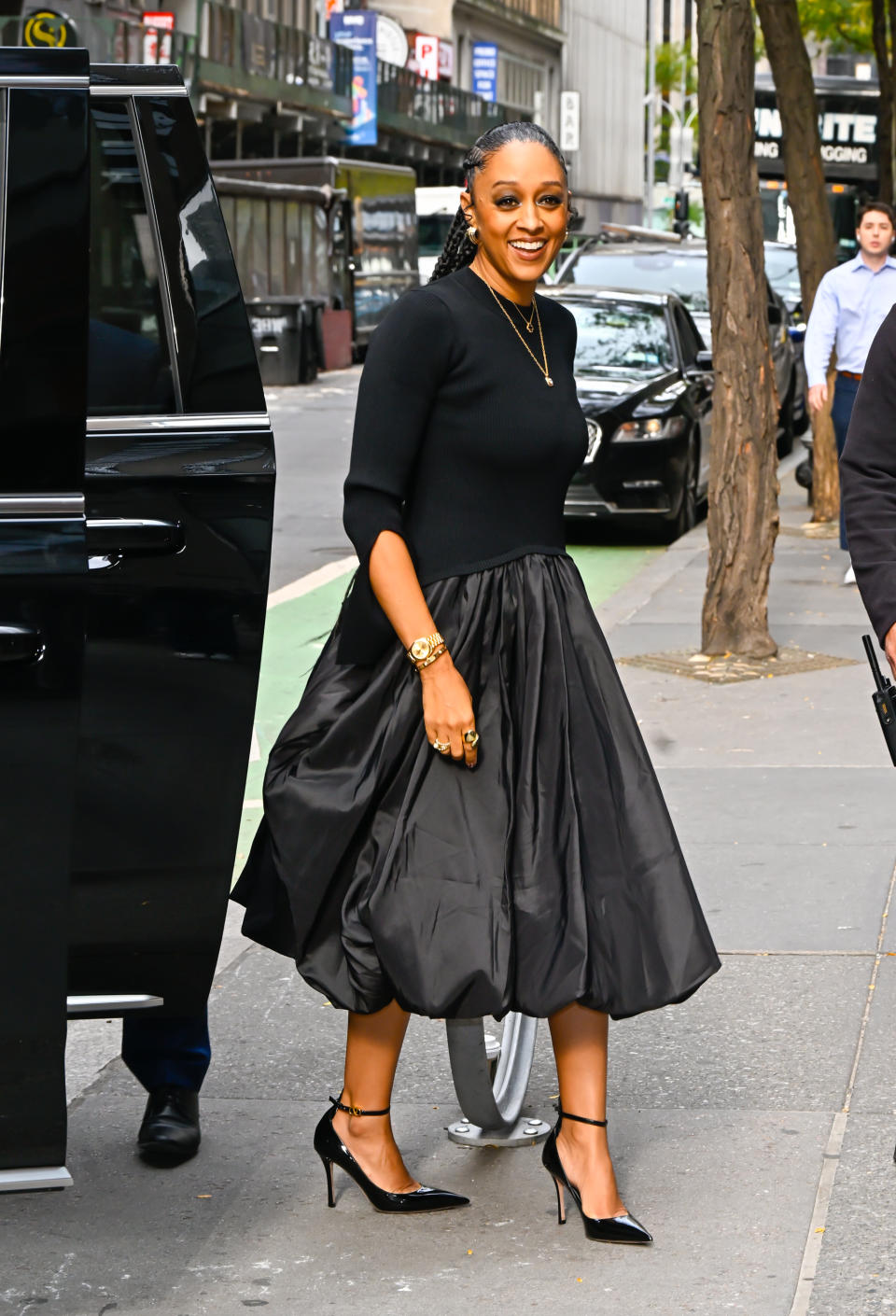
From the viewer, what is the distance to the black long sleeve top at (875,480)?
3.67 meters

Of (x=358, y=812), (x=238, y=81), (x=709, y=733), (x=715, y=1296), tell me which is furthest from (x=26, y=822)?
(x=238, y=81)

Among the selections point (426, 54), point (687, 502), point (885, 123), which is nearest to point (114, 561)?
point (687, 502)

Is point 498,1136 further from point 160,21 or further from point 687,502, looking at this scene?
point 160,21

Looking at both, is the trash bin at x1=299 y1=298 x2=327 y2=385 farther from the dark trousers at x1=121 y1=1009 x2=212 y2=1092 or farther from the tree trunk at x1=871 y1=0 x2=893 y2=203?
the dark trousers at x1=121 y1=1009 x2=212 y2=1092

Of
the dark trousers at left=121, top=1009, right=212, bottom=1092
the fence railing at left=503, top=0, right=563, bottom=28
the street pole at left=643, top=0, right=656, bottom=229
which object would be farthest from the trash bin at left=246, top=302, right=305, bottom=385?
the street pole at left=643, top=0, right=656, bottom=229

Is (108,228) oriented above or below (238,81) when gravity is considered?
below

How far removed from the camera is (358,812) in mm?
3461

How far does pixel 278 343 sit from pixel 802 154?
16.6 metres

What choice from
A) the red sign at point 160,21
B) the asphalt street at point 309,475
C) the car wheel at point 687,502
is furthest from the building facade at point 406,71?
the car wheel at point 687,502

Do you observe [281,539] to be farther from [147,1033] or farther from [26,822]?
[26,822]

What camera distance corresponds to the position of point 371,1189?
367cm

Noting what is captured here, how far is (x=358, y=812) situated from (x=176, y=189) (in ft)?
4.25

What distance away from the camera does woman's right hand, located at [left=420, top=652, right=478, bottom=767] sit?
3393 millimetres

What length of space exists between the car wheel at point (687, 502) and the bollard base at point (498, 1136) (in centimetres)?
1060
